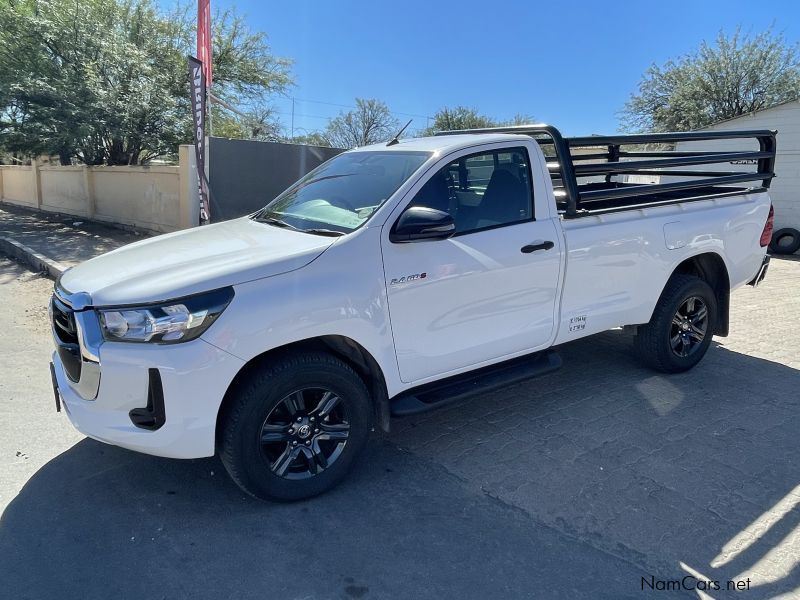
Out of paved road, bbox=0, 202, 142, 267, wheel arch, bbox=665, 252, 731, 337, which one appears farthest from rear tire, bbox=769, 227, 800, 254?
paved road, bbox=0, 202, 142, 267

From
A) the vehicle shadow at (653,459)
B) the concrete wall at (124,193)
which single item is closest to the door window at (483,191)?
the vehicle shadow at (653,459)

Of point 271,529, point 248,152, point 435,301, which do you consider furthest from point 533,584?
point 248,152

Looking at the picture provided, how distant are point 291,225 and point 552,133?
6.75ft

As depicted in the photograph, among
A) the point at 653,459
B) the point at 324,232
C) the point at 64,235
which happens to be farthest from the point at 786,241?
the point at 64,235

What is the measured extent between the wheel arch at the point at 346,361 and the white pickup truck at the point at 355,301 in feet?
0.04

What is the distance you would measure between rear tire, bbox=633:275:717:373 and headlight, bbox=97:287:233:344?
12.2 feet

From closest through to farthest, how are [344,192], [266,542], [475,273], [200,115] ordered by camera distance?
[266,542] < [475,273] < [344,192] < [200,115]

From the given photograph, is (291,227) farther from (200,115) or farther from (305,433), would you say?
(200,115)

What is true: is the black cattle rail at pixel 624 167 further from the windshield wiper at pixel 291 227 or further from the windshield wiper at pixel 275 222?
the windshield wiper at pixel 275 222

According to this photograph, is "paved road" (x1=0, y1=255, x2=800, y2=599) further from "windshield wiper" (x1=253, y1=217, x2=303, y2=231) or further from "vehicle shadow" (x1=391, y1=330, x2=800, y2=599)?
"windshield wiper" (x1=253, y1=217, x2=303, y2=231)

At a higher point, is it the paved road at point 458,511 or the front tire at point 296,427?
the front tire at point 296,427

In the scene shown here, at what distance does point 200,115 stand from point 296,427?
7.95 meters

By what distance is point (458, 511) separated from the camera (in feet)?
10.6

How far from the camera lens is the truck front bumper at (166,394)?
280 cm
